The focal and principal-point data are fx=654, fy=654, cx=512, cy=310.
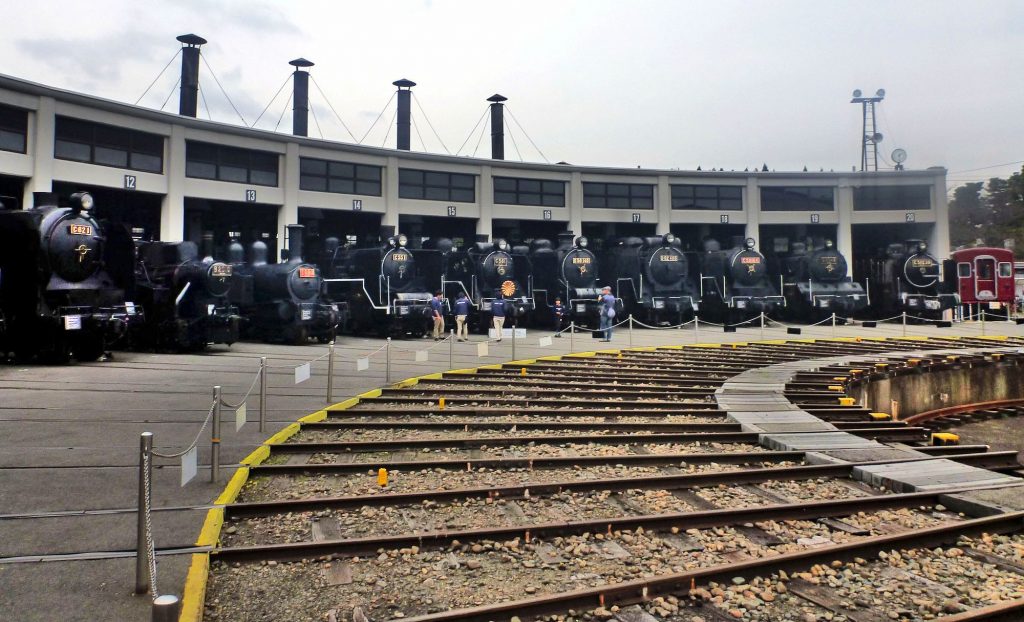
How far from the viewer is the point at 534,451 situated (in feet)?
26.1

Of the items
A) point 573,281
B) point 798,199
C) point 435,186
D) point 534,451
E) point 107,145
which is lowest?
point 534,451

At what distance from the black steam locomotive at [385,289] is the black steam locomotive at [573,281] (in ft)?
18.6

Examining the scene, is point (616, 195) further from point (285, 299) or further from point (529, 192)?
point (285, 299)

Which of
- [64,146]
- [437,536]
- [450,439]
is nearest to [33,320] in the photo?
[64,146]

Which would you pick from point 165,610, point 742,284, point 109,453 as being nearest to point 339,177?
point 742,284

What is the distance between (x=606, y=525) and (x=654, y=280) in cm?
2292

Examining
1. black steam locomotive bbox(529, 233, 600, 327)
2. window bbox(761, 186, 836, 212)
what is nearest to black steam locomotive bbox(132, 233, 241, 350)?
black steam locomotive bbox(529, 233, 600, 327)

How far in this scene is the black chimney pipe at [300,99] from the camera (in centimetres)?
3206

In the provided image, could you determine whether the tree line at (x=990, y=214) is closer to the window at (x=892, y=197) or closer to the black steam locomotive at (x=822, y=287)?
the window at (x=892, y=197)

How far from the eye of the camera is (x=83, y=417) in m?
9.12

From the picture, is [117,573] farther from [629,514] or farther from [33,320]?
[33,320]

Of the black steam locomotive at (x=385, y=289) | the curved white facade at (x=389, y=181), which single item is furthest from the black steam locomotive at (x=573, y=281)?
the curved white facade at (x=389, y=181)

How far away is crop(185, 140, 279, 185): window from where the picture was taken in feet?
80.8

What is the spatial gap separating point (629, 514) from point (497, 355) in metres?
12.0
